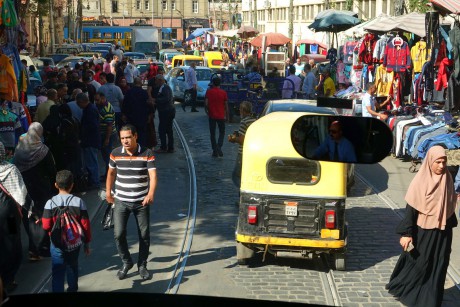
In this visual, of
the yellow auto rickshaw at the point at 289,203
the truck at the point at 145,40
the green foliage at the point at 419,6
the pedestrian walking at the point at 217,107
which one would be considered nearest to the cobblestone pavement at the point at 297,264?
the yellow auto rickshaw at the point at 289,203

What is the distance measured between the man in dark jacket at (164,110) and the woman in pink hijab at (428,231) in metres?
9.81

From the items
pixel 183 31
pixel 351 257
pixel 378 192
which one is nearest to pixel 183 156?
pixel 378 192

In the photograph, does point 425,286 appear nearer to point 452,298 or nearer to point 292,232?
point 452,298

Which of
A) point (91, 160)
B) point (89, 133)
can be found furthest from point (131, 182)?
point (91, 160)

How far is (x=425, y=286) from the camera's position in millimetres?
7926

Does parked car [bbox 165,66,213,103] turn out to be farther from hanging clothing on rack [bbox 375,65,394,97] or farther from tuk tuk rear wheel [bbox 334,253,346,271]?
tuk tuk rear wheel [bbox 334,253,346,271]

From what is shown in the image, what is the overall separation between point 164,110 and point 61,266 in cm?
980

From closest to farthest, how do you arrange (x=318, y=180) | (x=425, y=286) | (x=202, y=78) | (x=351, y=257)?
1. (x=425, y=286)
2. (x=318, y=180)
3. (x=351, y=257)
4. (x=202, y=78)

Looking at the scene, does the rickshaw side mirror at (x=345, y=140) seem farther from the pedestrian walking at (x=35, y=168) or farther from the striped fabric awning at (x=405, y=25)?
the striped fabric awning at (x=405, y=25)

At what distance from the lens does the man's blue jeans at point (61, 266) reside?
7.61 meters

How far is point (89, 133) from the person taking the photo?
13.4m

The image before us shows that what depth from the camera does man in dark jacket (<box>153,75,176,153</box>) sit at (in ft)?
56.4

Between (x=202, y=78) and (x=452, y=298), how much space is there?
Result: 903 inches

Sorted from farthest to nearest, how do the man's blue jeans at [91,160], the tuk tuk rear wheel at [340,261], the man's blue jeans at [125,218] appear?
the man's blue jeans at [91,160], the tuk tuk rear wheel at [340,261], the man's blue jeans at [125,218]
